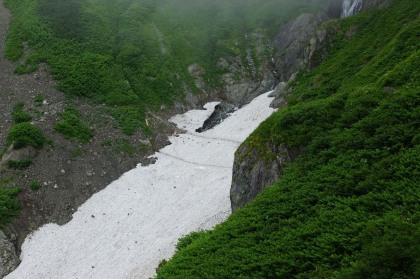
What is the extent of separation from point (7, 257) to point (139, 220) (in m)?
11.2

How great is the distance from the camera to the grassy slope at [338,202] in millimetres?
14008

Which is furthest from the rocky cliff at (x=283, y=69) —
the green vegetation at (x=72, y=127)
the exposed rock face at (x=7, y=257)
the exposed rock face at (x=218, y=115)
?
the green vegetation at (x=72, y=127)

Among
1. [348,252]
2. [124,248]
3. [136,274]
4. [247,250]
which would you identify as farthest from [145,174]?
[348,252]

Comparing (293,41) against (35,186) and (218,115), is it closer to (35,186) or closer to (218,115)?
(218,115)

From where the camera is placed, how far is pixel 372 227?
1447 centimetres

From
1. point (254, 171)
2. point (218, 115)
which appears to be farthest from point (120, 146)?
point (254, 171)

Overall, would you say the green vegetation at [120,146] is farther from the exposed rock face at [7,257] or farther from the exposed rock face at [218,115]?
the exposed rock face at [7,257]

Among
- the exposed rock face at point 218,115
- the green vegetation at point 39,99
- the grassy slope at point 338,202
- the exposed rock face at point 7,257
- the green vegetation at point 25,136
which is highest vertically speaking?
the grassy slope at point 338,202

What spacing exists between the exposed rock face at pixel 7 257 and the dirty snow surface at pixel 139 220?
2.04 ft

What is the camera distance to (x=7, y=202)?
111 ft

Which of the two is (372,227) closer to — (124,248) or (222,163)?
(124,248)

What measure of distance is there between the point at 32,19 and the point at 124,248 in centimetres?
4857

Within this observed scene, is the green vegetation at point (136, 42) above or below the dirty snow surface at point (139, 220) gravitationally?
above

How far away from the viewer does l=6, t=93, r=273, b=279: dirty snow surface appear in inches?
1148
